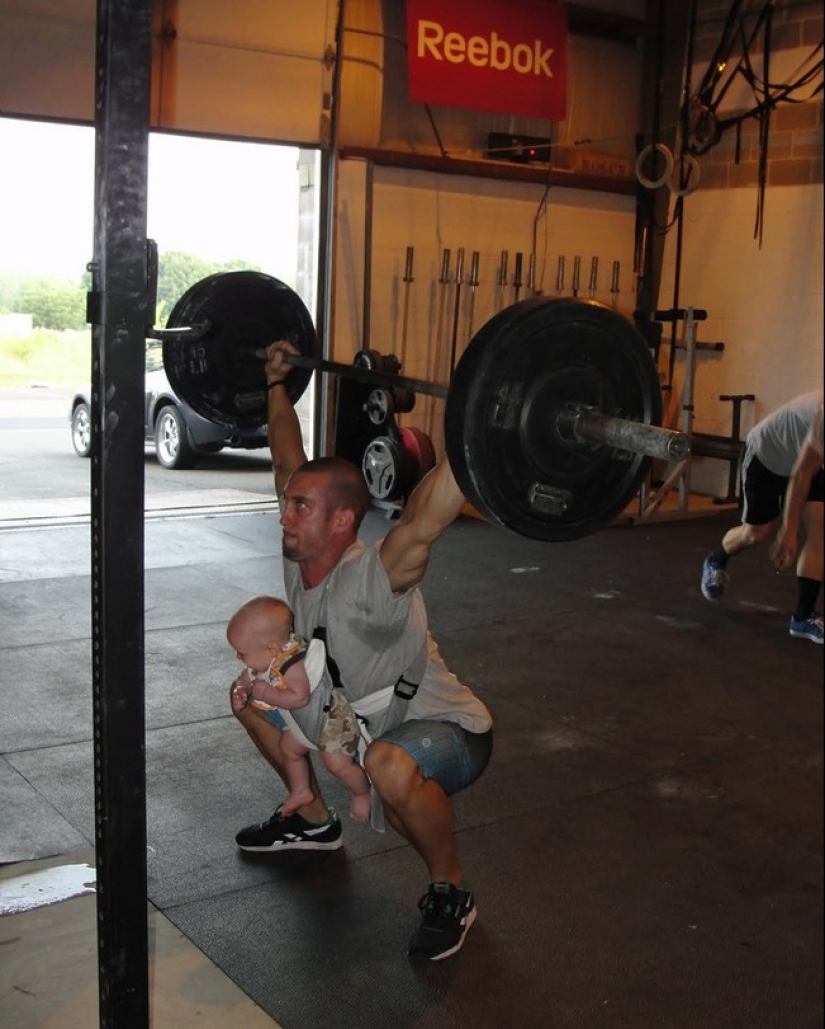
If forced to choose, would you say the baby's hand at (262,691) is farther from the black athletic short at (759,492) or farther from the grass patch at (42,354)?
the grass patch at (42,354)

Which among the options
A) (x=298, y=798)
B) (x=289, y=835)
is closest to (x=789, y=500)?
(x=298, y=798)

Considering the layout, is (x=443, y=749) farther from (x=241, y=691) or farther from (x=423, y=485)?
(x=423, y=485)

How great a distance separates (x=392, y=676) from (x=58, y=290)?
4858mm

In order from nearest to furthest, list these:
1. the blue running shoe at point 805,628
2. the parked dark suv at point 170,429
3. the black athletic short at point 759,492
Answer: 1. the black athletic short at point 759,492
2. the blue running shoe at point 805,628
3. the parked dark suv at point 170,429

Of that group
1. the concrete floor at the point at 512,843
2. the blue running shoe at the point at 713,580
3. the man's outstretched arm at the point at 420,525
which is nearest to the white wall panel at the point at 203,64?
the concrete floor at the point at 512,843

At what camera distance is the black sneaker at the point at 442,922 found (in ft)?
6.66

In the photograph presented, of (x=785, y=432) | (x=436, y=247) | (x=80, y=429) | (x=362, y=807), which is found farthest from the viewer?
(x=80, y=429)

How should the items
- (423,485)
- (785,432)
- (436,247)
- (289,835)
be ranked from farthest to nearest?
(436,247) → (289,835) → (423,485) → (785,432)

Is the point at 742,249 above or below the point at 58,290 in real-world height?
above

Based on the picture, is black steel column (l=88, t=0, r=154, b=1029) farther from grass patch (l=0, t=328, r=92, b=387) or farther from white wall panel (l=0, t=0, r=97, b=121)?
grass patch (l=0, t=328, r=92, b=387)

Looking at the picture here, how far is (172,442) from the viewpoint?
741cm

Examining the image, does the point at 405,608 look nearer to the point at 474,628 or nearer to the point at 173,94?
the point at 474,628

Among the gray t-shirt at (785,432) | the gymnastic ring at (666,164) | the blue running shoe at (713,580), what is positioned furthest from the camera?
the gymnastic ring at (666,164)

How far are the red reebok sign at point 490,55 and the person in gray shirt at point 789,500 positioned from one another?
2856 millimetres
